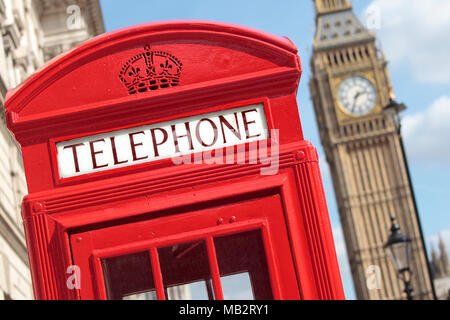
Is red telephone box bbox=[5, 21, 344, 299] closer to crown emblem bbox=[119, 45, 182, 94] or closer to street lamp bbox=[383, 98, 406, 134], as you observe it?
crown emblem bbox=[119, 45, 182, 94]

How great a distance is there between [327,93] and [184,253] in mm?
62112

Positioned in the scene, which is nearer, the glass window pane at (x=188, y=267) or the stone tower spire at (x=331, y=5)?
the glass window pane at (x=188, y=267)

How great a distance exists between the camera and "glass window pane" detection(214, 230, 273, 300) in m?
2.53

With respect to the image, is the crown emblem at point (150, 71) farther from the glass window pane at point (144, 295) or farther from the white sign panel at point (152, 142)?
the glass window pane at point (144, 295)

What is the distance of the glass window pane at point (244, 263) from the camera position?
2.53m

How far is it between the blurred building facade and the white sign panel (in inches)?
281

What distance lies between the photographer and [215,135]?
2605mm

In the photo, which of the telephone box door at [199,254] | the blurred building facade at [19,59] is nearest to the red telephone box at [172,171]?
the telephone box door at [199,254]

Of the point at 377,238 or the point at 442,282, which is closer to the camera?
the point at 377,238

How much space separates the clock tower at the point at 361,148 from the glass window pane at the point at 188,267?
59792mm
